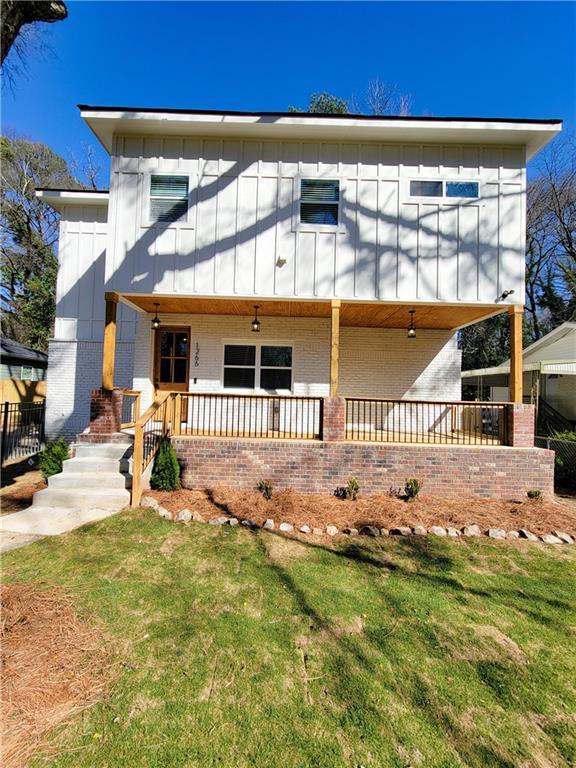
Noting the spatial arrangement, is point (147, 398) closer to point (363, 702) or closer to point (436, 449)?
point (436, 449)

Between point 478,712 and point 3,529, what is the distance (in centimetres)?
565

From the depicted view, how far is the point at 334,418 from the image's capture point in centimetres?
690

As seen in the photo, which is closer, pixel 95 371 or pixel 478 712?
pixel 478 712

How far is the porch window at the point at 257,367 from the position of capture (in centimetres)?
953

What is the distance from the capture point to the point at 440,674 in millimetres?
2650

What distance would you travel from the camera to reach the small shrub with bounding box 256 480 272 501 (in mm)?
6257

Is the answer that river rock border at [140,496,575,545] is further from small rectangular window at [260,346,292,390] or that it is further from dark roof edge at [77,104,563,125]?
dark roof edge at [77,104,563,125]

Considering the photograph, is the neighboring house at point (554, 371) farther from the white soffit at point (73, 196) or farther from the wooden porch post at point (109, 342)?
the white soffit at point (73, 196)

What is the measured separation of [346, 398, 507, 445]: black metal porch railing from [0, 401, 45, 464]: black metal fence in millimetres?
7965

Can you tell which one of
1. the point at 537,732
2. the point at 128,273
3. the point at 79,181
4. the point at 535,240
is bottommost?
the point at 537,732

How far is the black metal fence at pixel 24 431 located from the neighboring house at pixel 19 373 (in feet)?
18.0

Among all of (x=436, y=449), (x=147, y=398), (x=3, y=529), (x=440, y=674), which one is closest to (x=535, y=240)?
(x=436, y=449)

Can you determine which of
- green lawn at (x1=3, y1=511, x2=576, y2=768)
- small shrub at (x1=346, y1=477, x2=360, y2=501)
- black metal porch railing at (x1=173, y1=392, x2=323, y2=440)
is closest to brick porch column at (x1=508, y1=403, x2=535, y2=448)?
green lawn at (x1=3, y1=511, x2=576, y2=768)

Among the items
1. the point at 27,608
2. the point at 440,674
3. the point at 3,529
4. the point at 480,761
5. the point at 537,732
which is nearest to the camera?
the point at 480,761
